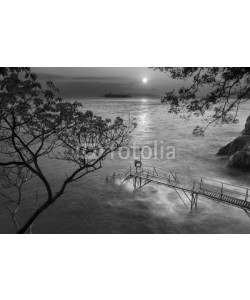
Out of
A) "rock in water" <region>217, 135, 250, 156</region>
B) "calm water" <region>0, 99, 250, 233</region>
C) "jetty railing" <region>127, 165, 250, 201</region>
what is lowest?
"calm water" <region>0, 99, 250, 233</region>

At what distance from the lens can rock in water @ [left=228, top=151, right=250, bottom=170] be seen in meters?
33.8

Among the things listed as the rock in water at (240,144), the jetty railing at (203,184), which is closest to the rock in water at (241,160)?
the rock in water at (240,144)

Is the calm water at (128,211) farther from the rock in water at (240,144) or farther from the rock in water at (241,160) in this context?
the rock in water at (240,144)

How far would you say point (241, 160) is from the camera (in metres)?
34.5

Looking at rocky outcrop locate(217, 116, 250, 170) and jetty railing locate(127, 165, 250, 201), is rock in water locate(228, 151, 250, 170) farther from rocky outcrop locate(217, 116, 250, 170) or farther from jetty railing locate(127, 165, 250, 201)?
jetty railing locate(127, 165, 250, 201)

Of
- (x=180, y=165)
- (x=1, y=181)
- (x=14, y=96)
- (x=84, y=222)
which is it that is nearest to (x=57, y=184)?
(x=1, y=181)

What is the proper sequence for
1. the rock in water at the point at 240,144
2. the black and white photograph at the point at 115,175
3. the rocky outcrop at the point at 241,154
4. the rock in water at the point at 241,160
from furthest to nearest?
the rock in water at the point at 240,144 → the rocky outcrop at the point at 241,154 → the rock in water at the point at 241,160 → the black and white photograph at the point at 115,175

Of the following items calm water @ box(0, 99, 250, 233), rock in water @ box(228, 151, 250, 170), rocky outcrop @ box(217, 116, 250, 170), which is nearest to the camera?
calm water @ box(0, 99, 250, 233)

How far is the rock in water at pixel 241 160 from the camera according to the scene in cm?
3375

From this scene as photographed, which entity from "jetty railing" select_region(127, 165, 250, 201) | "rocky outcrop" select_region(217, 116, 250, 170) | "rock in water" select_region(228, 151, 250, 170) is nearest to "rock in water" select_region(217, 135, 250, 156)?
"rocky outcrop" select_region(217, 116, 250, 170)

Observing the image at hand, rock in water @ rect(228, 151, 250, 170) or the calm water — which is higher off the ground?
rock in water @ rect(228, 151, 250, 170)

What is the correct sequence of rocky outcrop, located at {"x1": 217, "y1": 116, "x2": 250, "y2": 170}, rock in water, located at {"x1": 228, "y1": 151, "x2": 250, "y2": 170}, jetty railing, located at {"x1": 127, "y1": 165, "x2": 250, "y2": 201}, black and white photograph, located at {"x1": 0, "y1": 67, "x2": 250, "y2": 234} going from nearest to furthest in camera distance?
black and white photograph, located at {"x1": 0, "y1": 67, "x2": 250, "y2": 234} < jetty railing, located at {"x1": 127, "y1": 165, "x2": 250, "y2": 201} < rock in water, located at {"x1": 228, "y1": 151, "x2": 250, "y2": 170} < rocky outcrop, located at {"x1": 217, "y1": 116, "x2": 250, "y2": 170}

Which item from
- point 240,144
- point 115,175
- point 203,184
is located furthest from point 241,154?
point 115,175

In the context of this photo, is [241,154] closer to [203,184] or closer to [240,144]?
[240,144]
